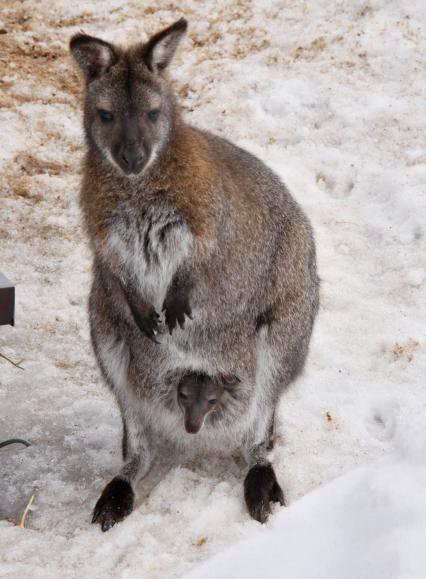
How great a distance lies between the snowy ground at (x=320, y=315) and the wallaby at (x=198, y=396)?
260 mm

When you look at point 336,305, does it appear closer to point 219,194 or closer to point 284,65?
point 219,194

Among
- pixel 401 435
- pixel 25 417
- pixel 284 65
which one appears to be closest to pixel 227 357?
pixel 401 435

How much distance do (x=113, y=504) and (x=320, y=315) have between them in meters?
1.65

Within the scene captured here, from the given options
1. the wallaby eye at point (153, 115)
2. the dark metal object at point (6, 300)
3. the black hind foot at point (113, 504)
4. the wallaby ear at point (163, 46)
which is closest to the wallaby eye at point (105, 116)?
the wallaby eye at point (153, 115)

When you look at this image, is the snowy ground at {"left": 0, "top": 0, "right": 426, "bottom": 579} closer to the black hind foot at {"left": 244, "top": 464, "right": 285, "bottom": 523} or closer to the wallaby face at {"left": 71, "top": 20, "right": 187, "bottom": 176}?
the black hind foot at {"left": 244, "top": 464, "right": 285, "bottom": 523}

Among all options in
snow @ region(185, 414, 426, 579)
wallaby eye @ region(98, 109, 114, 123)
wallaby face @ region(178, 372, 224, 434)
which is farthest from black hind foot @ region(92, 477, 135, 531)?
wallaby eye @ region(98, 109, 114, 123)

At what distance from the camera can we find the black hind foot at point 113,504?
11.0 ft

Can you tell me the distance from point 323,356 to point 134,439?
1.11 m

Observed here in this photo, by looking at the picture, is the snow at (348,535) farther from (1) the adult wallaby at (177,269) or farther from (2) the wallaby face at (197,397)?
(2) the wallaby face at (197,397)

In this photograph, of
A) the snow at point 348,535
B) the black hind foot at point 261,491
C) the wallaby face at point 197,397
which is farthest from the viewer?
the wallaby face at point 197,397

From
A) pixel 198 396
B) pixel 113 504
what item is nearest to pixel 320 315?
pixel 198 396

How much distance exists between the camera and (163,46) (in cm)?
324

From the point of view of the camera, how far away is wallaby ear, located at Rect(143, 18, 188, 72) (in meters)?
3.18

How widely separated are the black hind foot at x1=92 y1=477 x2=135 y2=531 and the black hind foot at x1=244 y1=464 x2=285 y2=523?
472 millimetres
